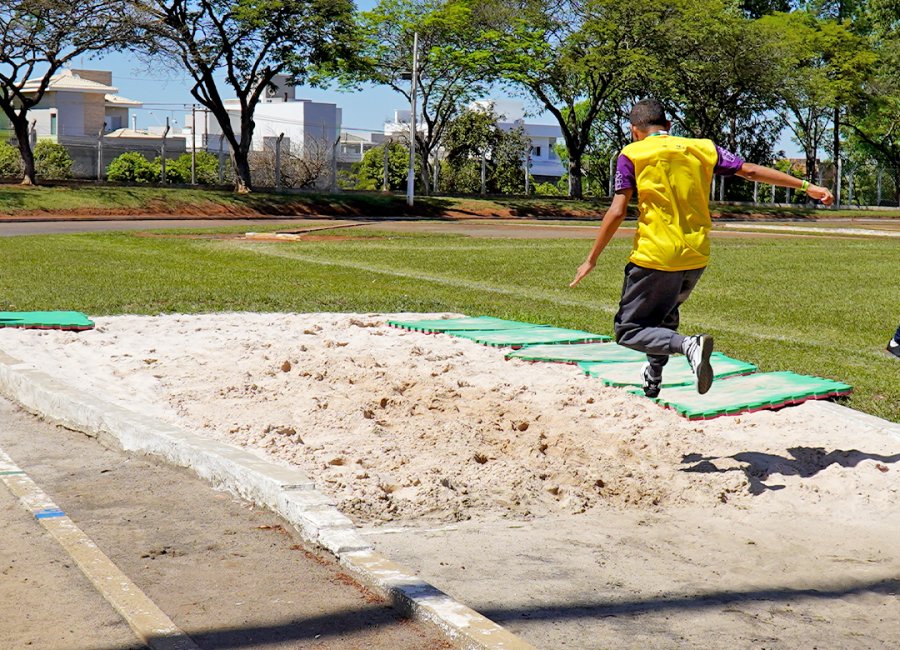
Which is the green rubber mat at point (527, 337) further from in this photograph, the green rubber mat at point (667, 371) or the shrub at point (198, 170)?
the shrub at point (198, 170)

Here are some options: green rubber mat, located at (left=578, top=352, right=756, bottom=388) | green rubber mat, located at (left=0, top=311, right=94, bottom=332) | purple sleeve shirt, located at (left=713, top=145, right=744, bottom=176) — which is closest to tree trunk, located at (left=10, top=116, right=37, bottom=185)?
green rubber mat, located at (left=0, top=311, right=94, bottom=332)

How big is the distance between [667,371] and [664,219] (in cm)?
255

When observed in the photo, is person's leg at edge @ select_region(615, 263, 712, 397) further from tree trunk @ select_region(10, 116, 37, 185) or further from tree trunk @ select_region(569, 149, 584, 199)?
tree trunk @ select_region(569, 149, 584, 199)

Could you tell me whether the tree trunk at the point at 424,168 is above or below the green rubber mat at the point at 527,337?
above

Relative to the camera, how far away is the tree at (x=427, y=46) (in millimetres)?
53594

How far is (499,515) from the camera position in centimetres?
571

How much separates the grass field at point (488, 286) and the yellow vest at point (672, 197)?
235 centimetres

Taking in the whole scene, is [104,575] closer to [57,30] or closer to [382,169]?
[57,30]

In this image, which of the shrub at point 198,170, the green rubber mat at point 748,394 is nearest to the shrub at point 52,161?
the shrub at point 198,170

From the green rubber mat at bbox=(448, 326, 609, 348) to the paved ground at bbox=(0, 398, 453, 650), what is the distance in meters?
4.01

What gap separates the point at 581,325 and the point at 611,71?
4536 cm

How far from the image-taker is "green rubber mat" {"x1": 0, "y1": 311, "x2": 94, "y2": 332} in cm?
1092

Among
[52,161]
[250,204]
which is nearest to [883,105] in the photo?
[250,204]

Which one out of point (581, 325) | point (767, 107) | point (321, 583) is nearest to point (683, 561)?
point (321, 583)
